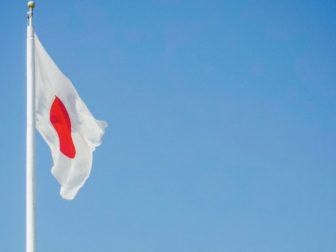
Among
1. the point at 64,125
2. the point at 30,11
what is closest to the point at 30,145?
the point at 64,125

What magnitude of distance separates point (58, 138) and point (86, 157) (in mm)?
881

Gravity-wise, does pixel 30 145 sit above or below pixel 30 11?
below

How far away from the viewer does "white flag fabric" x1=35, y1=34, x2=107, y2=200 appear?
13.4m

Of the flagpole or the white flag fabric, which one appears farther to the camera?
the white flag fabric

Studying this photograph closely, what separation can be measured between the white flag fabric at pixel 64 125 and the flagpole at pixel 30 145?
393 mm

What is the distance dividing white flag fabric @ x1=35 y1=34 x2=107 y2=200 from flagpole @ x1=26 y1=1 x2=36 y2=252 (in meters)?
0.39

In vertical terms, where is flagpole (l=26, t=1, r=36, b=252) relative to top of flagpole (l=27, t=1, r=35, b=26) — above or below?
below

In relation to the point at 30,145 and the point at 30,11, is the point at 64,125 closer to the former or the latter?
the point at 30,145

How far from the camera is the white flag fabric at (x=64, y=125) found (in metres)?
13.4

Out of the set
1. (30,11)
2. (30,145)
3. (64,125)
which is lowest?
(30,145)

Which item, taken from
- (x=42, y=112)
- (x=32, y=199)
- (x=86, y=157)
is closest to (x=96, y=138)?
(x=86, y=157)

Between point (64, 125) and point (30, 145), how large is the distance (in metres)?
1.52

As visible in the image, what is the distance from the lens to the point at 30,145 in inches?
491

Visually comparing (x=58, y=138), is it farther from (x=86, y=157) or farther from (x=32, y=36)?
(x=32, y=36)
